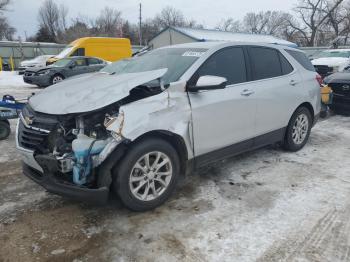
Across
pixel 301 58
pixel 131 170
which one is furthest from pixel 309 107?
pixel 131 170

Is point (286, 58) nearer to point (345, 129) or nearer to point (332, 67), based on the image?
point (345, 129)

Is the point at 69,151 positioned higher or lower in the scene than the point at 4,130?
higher

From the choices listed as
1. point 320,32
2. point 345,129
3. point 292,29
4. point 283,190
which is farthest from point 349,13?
point 283,190

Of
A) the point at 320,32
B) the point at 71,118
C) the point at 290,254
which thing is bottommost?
the point at 290,254

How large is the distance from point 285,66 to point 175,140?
2.48m

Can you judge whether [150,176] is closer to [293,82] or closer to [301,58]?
[293,82]

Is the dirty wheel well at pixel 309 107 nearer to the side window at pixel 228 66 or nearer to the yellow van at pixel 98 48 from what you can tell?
the side window at pixel 228 66

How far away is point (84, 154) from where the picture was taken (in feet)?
10.4

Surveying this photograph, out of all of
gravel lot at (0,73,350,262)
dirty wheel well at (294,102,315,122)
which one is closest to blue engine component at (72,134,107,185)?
gravel lot at (0,73,350,262)

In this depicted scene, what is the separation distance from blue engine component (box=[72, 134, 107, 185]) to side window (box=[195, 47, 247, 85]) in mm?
1464

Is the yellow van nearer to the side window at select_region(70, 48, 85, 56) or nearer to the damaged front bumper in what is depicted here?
the side window at select_region(70, 48, 85, 56)

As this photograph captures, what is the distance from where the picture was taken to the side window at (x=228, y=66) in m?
4.12

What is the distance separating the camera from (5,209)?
3.73 meters

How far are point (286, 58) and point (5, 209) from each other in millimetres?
4301
